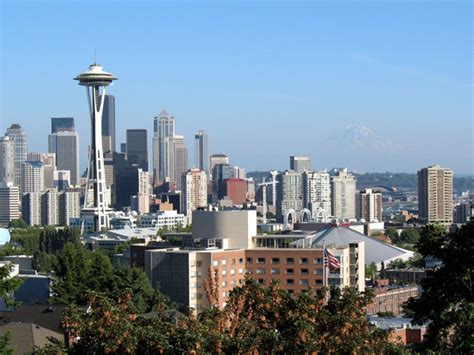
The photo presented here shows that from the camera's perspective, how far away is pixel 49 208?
18188 centimetres

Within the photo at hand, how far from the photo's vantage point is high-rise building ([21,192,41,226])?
181375 millimetres

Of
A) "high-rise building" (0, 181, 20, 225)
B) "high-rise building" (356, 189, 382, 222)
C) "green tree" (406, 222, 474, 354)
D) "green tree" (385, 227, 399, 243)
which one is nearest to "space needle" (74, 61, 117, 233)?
"green tree" (385, 227, 399, 243)

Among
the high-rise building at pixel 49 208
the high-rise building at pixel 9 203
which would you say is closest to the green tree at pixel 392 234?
the high-rise building at pixel 49 208

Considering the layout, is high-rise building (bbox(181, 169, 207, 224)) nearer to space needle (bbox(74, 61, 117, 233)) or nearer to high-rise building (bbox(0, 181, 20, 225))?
high-rise building (bbox(0, 181, 20, 225))

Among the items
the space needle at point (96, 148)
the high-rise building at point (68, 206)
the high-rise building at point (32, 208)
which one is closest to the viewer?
the space needle at point (96, 148)

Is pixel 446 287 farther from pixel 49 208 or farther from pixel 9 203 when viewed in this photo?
pixel 9 203

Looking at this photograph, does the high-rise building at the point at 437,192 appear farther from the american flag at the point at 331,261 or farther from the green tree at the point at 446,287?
the green tree at the point at 446,287

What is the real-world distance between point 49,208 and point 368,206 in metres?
49.3

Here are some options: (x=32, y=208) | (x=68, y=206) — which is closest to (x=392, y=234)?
(x=68, y=206)

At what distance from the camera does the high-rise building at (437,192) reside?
17212 centimetres

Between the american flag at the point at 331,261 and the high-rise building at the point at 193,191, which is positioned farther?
the high-rise building at the point at 193,191

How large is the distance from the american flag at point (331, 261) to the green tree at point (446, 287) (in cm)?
2710

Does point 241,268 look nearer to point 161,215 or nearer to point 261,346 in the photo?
point 261,346

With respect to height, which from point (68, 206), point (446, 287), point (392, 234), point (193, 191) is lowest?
point (392, 234)
